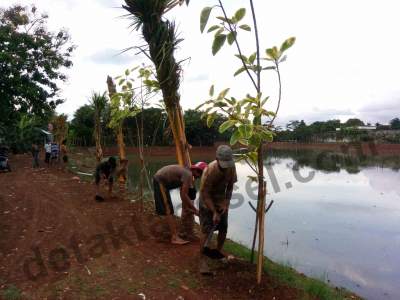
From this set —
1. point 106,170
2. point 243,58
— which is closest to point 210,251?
point 243,58

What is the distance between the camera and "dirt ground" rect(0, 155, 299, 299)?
170 inches

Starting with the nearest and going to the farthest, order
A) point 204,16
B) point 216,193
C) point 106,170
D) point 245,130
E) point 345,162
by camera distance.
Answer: point 204,16, point 245,130, point 216,193, point 106,170, point 345,162

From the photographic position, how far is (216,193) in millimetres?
4840

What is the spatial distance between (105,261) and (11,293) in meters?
1.27

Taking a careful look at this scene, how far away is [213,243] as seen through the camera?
19.7ft

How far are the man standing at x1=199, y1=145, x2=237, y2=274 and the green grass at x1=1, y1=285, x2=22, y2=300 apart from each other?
6.56 ft

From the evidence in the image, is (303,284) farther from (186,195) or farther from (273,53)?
(273,53)

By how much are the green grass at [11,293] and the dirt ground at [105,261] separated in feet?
0.23

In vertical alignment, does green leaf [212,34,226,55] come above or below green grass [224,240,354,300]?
above

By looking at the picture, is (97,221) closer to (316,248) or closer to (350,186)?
(316,248)

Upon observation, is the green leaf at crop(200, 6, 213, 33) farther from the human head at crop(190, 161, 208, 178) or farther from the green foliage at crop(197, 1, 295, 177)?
the human head at crop(190, 161, 208, 178)

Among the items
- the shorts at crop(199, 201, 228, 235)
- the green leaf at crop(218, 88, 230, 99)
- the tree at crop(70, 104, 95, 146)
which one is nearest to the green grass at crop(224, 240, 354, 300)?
the shorts at crop(199, 201, 228, 235)

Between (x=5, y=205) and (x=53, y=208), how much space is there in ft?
4.14

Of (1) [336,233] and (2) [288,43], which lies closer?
(2) [288,43]
